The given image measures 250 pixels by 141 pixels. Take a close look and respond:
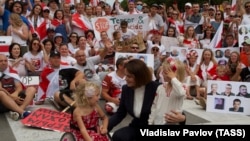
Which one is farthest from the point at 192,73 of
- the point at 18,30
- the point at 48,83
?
the point at 18,30

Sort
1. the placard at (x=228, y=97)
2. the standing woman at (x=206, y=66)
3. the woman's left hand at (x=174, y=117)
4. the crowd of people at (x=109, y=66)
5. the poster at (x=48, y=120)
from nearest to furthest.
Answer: the woman's left hand at (x=174, y=117)
the crowd of people at (x=109, y=66)
the poster at (x=48, y=120)
the placard at (x=228, y=97)
the standing woman at (x=206, y=66)

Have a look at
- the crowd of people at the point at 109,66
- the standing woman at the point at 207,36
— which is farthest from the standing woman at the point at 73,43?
the standing woman at the point at 207,36

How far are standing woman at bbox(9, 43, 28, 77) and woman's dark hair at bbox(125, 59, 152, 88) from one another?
417 cm

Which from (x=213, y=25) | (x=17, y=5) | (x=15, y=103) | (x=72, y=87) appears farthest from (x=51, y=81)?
(x=213, y=25)

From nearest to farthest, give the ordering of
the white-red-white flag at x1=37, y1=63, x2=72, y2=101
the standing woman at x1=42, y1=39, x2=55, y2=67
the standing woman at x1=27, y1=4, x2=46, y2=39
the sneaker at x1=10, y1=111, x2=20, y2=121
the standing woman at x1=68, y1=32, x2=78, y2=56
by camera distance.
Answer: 1. the sneaker at x1=10, y1=111, x2=20, y2=121
2. the white-red-white flag at x1=37, y1=63, x2=72, y2=101
3. the standing woman at x1=42, y1=39, x2=55, y2=67
4. the standing woman at x1=68, y1=32, x2=78, y2=56
5. the standing woman at x1=27, y1=4, x2=46, y2=39

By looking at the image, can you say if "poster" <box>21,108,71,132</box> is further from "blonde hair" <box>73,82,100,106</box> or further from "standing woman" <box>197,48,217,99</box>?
"standing woman" <box>197,48,217,99</box>

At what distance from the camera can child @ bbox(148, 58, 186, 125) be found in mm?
3943

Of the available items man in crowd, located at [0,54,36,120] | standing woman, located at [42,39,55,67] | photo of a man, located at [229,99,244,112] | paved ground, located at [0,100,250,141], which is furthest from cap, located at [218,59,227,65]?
man in crowd, located at [0,54,36,120]

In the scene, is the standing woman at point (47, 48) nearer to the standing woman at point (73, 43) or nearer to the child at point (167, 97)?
the standing woman at point (73, 43)

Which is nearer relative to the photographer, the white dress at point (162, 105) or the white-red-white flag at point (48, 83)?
the white dress at point (162, 105)

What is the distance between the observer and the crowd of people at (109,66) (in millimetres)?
4035

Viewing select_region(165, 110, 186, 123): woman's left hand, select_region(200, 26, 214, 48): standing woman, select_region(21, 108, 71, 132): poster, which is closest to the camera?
select_region(165, 110, 186, 123): woman's left hand

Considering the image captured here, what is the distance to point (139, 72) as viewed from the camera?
3.94 meters

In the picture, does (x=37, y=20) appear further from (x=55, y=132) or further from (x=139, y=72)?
(x=139, y=72)
